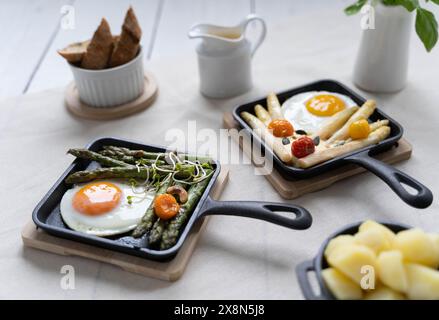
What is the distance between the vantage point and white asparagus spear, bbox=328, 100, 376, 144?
2262 millimetres

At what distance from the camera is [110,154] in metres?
2.22

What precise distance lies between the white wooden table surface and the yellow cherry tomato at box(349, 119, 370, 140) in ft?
0.63

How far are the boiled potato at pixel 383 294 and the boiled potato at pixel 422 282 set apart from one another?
34 millimetres

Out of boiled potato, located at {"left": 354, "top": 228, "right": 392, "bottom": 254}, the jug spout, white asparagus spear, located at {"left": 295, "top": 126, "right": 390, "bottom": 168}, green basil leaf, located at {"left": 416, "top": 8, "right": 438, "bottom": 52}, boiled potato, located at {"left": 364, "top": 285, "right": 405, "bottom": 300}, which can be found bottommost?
boiled potato, located at {"left": 364, "top": 285, "right": 405, "bottom": 300}

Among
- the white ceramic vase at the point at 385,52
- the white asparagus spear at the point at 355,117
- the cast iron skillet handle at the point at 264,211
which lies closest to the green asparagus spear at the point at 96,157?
the cast iron skillet handle at the point at 264,211

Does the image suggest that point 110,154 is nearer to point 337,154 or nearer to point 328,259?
point 337,154

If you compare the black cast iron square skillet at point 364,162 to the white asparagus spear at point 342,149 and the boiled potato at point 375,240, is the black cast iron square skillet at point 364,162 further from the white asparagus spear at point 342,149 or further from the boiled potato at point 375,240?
the boiled potato at point 375,240

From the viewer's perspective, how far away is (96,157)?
218 centimetres

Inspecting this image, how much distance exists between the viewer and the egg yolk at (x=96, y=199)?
6.27ft

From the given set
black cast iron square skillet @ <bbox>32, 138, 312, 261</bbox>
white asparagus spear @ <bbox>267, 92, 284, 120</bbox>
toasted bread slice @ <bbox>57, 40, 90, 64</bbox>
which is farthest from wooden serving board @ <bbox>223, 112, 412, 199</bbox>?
toasted bread slice @ <bbox>57, 40, 90, 64</bbox>

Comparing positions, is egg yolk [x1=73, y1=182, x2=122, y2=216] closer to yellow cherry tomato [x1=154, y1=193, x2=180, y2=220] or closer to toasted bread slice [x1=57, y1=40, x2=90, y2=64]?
yellow cherry tomato [x1=154, y1=193, x2=180, y2=220]

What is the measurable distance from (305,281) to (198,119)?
1424mm

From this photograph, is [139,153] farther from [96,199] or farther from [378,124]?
[378,124]
